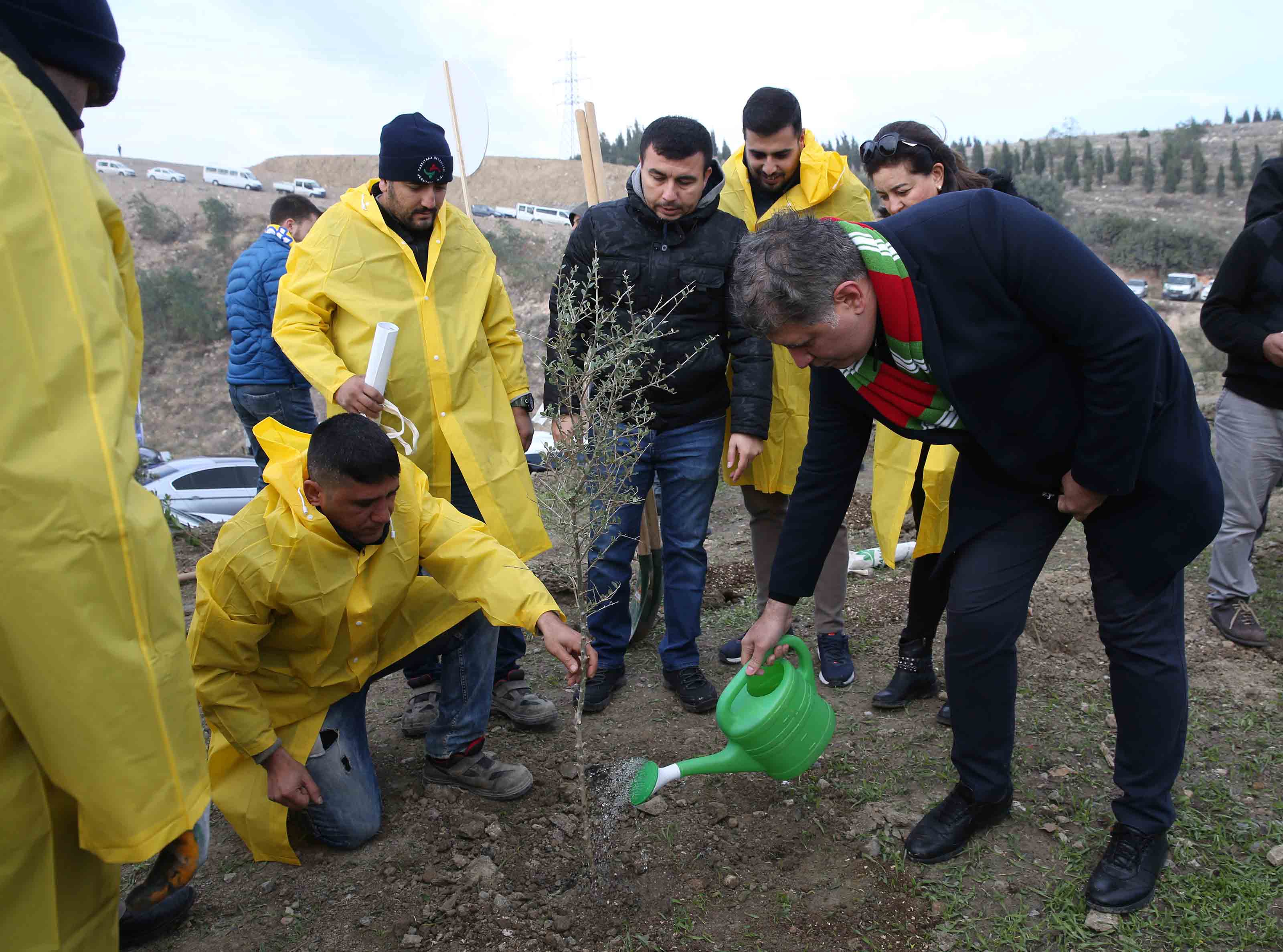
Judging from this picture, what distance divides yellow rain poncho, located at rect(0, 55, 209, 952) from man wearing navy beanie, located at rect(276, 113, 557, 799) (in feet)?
5.29

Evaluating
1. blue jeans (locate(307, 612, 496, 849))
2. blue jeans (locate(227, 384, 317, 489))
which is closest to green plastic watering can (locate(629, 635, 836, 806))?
blue jeans (locate(307, 612, 496, 849))

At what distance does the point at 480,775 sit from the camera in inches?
108

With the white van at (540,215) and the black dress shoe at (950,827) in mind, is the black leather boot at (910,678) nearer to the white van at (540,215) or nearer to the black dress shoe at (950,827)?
the black dress shoe at (950,827)

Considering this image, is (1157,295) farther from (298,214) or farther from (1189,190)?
(298,214)

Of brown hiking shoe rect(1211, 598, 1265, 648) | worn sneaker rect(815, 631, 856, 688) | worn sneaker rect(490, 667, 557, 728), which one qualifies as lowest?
brown hiking shoe rect(1211, 598, 1265, 648)

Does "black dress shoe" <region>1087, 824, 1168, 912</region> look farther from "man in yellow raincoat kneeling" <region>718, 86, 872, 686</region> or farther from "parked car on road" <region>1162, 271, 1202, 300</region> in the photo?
"parked car on road" <region>1162, 271, 1202, 300</region>

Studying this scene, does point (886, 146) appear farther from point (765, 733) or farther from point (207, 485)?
point (207, 485)

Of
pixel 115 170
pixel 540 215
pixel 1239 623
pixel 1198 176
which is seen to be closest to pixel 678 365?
pixel 1239 623

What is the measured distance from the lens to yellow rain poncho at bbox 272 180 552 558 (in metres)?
2.97

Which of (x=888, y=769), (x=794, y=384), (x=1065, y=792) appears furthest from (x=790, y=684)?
(x=794, y=384)

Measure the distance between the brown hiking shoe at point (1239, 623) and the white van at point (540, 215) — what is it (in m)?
30.1

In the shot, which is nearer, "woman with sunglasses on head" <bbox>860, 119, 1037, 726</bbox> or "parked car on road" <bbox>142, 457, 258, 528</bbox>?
"woman with sunglasses on head" <bbox>860, 119, 1037, 726</bbox>

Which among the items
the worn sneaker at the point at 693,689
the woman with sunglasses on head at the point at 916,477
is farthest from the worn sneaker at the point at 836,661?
the worn sneaker at the point at 693,689

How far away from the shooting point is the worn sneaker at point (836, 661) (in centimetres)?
340
